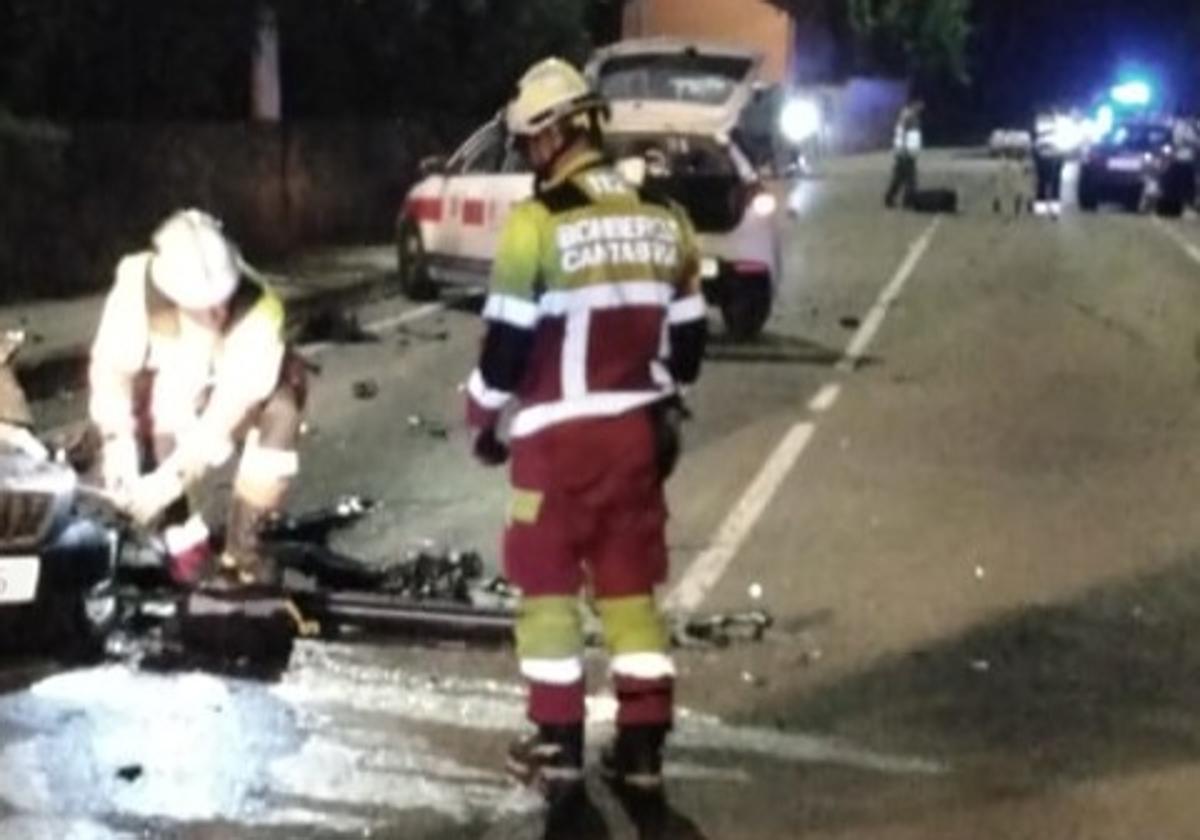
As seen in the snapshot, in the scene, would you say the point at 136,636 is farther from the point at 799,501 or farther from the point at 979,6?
the point at 979,6

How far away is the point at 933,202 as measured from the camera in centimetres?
5003

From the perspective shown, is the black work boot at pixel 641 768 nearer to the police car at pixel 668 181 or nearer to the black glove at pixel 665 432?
the black glove at pixel 665 432

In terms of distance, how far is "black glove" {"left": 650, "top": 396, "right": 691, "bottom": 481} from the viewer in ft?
25.8

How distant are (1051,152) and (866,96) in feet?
162

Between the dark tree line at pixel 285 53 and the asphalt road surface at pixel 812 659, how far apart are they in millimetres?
7641

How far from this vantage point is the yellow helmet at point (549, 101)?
7.70m

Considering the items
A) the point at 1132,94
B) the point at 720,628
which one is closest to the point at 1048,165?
the point at 1132,94

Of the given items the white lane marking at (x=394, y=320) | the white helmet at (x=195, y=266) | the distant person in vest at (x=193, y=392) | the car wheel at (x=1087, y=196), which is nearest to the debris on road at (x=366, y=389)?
the white lane marking at (x=394, y=320)

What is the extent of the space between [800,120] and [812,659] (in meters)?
63.0

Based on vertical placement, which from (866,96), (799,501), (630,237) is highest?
(630,237)

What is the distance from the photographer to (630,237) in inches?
306

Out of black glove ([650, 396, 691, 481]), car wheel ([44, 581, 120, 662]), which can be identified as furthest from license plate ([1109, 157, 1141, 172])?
black glove ([650, 396, 691, 481])

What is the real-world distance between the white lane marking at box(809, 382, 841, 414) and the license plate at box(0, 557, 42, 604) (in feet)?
30.7

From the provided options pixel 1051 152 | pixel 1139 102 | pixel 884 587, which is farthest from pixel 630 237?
pixel 1139 102
